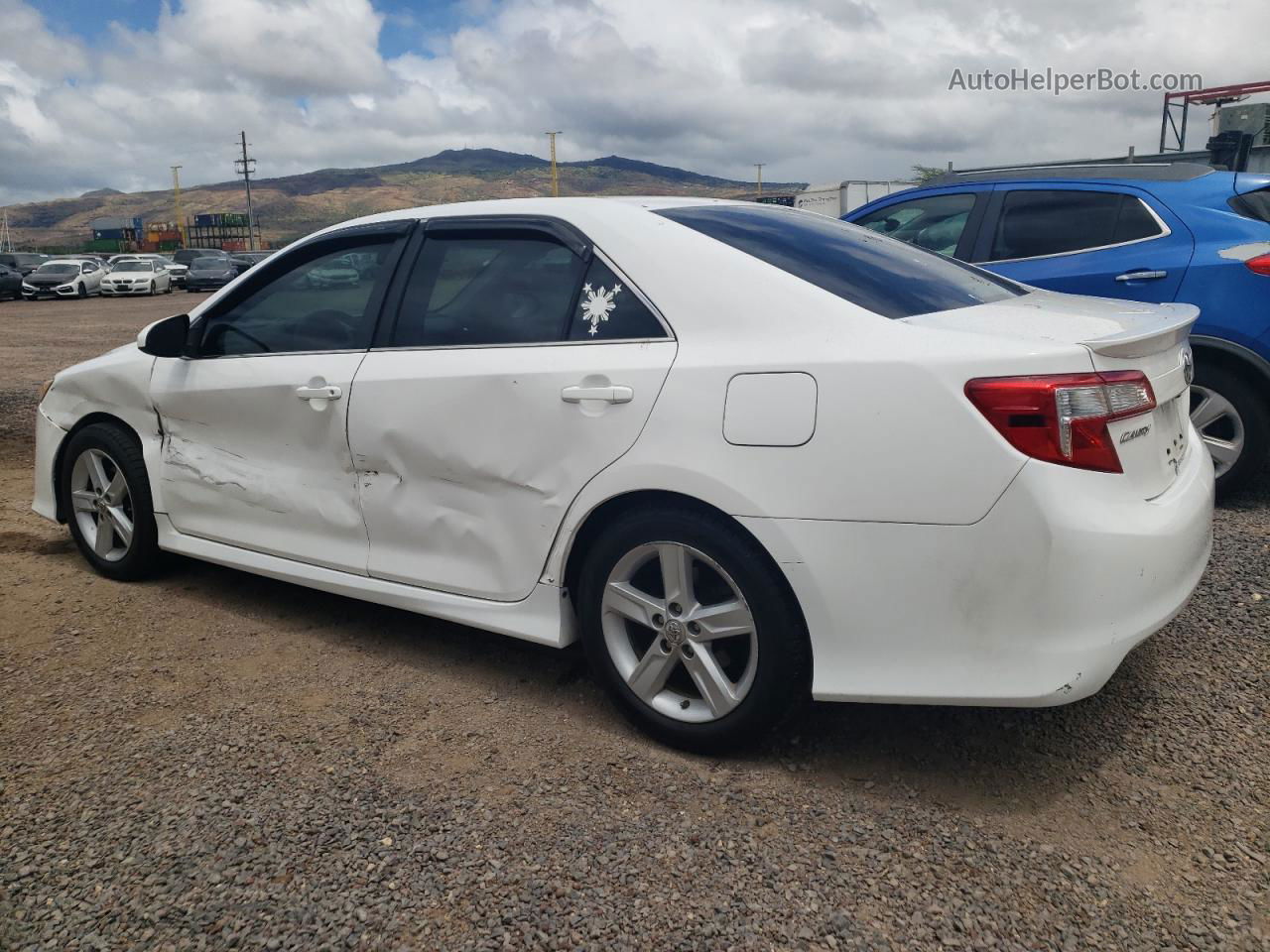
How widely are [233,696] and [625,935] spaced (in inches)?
69.4

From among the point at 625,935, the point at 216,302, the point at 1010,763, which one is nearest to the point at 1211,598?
the point at 1010,763

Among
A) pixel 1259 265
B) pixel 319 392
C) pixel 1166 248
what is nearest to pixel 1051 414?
pixel 319 392

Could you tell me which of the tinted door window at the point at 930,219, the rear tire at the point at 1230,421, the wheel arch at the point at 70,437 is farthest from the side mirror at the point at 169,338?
the rear tire at the point at 1230,421

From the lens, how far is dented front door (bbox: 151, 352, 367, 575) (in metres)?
3.51

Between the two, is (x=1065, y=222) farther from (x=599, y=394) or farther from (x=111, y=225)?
(x=111, y=225)

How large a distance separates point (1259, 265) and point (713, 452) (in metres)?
3.72

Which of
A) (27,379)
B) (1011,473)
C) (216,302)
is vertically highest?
(216,302)

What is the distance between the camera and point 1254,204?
5180 millimetres

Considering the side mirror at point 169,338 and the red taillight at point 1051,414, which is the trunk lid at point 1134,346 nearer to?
the red taillight at point 1051,414

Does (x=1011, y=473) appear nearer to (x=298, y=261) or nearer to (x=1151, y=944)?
(x=1151, y=944)

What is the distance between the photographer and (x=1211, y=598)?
12.6 ft

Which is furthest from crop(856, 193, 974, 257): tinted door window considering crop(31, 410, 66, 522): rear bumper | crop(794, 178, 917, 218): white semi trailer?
crop(794, 178, 917, 218): white semi trailer

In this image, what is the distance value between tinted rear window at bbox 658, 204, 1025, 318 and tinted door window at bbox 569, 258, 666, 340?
0.96 ft

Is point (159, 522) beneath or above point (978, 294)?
beneath
